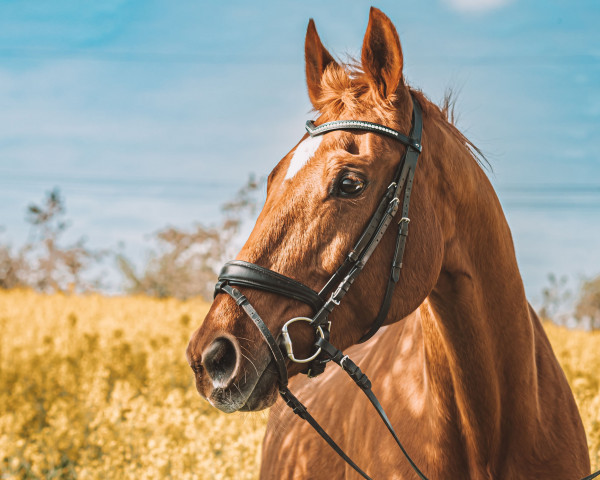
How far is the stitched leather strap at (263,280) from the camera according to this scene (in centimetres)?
169

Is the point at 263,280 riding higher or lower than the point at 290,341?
higher

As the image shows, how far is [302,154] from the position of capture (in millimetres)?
1861

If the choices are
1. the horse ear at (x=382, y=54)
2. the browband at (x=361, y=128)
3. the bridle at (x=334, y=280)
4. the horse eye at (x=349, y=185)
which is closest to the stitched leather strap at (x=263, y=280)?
the bridle at (x=334, y=280)

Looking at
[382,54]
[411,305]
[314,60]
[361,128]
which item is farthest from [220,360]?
[314,60]

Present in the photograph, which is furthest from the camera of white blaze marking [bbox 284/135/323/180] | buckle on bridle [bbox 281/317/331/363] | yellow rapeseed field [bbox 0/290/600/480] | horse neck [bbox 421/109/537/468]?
yellow rapeseed field [bbox 0/290/600/480]

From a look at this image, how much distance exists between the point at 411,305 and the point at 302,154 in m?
0.60

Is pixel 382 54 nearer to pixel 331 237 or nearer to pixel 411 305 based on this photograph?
pixel 331 237

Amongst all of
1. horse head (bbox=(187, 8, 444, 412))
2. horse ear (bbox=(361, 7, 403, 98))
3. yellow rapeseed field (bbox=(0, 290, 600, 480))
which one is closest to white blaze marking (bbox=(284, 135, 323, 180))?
horse head (bbox=(187, 8, 444, 412))

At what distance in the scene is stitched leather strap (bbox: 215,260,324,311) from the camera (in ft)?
5.53

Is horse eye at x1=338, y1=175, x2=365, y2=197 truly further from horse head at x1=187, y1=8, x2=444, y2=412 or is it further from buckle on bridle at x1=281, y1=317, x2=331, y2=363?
buckle on bridle at x1=281, y1=317, x2=331, y2=363

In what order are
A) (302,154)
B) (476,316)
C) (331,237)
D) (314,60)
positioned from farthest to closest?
(314,60)
(476,316)
(302,154)
(331,237)

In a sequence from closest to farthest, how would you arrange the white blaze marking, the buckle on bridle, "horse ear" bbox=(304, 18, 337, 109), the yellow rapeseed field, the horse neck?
1. the buckle on bridle
2. the white blaze marking
3. the horse neck
4. "horse ear" bbox=(304, 18, 337, 109)
5. the yellow rapeseed field

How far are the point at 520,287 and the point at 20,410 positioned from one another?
6387 millimetres

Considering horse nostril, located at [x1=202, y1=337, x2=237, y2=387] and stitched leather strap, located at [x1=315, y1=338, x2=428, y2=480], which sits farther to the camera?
stitched leather strap, located at [x1=315, y1=338, x2=428, y2=480]
